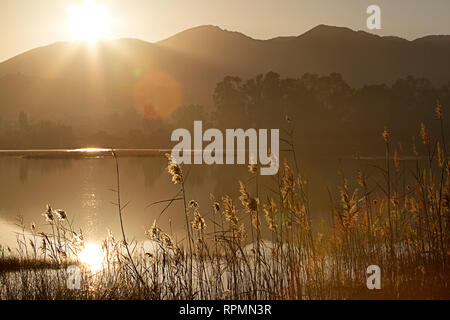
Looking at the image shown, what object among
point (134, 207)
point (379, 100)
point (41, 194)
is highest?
point (379, 100)

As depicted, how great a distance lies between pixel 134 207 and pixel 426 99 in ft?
324

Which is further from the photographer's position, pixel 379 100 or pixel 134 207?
pixel 379 100

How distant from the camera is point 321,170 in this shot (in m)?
48.2

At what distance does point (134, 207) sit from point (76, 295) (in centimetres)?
2444

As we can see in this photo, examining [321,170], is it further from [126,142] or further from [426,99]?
[126,142]

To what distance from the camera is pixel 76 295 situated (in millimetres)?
7117

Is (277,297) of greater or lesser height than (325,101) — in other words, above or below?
below

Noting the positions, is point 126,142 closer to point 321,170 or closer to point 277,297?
point 321,170
